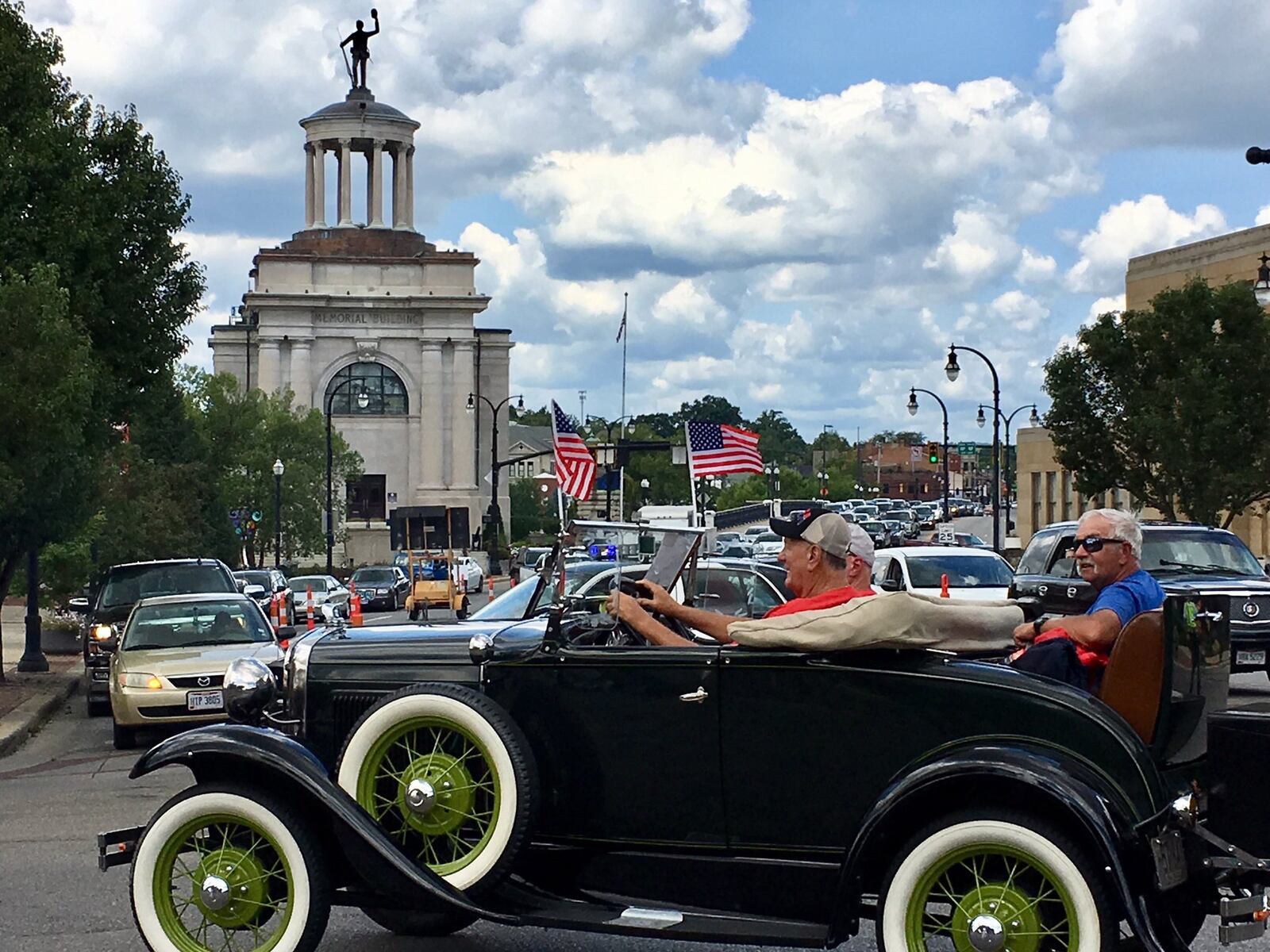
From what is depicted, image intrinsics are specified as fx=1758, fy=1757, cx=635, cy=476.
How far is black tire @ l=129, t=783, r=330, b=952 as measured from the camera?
22.0ft

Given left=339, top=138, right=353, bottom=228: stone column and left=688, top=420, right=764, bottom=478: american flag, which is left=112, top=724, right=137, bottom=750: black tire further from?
left=339, top=138, right=353, bottom=228: stone column

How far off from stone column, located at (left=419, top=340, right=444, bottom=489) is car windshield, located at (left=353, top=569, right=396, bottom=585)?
5573 centimetres

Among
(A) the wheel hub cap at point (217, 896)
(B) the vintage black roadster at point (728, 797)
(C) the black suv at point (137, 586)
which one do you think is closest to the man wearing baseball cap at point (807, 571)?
(B) the vintage black roadster at point (728, 797)

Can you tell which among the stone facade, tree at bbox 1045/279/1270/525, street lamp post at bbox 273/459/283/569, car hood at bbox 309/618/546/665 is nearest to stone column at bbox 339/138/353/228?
the stone facade

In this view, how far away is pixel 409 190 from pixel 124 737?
3913 inches

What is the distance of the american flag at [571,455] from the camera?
861 inches

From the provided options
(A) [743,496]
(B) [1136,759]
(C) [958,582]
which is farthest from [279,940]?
(A) [743,496]

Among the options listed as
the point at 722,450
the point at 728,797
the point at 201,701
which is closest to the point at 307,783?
the point at 728,797

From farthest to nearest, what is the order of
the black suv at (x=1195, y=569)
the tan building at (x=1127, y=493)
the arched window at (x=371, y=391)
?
the arched window at (x=371, y=391), the tan building at (x=1127, y=493), the black suv at (x=1195, y=569)

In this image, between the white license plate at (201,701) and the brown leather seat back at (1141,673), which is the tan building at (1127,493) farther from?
the brown leather seat back at (1141,673)

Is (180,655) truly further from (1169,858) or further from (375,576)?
(375,576)

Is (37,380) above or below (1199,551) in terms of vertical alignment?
→ above

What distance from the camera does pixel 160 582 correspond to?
24219mm

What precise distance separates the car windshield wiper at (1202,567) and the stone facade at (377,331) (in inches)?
3597
